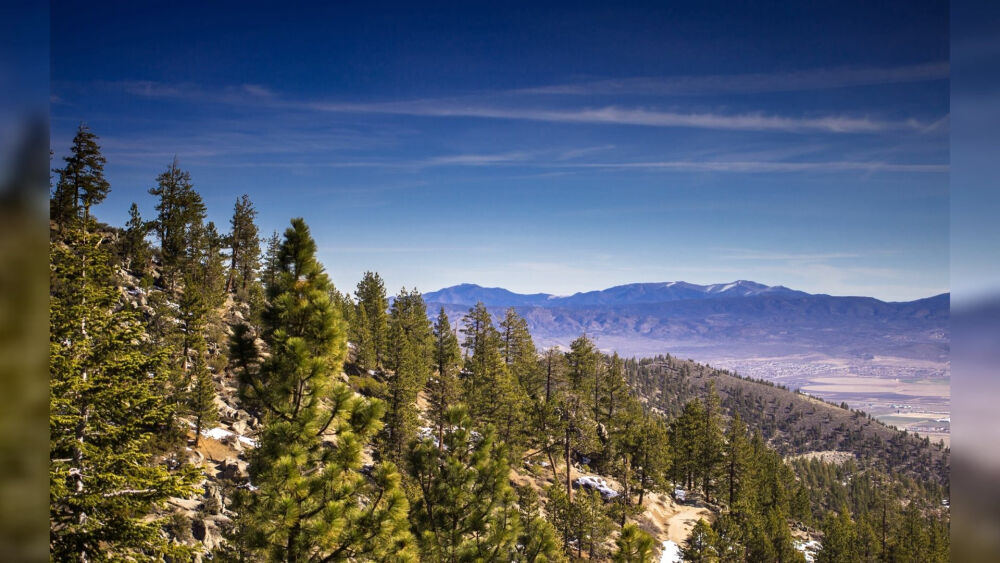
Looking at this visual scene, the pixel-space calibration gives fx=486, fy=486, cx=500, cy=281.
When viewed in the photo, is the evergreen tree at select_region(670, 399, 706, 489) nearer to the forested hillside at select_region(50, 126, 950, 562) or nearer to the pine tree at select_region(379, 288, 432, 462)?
the forested hillside at select_region(50, 126, 950, 562)

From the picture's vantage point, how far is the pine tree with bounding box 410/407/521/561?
42.8 feet

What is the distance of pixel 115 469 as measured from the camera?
9391 millimetres

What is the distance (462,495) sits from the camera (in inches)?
517

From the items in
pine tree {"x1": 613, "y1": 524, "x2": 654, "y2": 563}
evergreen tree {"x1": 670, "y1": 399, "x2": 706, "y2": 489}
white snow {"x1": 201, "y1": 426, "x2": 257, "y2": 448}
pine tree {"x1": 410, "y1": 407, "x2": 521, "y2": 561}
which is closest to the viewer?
pine tree {"x1": 613, "y1": 524, "x2": 654, "y2": 563}

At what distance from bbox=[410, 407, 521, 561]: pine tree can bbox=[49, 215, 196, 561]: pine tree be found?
18.9 feet

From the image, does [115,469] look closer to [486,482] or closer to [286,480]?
[286,480]

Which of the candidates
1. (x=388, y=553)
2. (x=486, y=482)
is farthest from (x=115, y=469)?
(x=486, y=482)

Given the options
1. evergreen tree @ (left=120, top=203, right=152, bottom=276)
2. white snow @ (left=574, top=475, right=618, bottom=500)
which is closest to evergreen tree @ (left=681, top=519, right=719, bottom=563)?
white snow @ (left=574, top=475, right=618, bottom=500)

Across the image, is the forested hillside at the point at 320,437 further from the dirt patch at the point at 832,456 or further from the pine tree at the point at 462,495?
the dirt patch at the point at 832,456

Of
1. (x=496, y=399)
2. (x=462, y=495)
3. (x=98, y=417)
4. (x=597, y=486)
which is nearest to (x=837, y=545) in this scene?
(x=597, y=486)

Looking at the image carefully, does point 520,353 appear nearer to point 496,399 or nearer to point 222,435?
point 496,399

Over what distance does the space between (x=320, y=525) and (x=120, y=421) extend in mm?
4871

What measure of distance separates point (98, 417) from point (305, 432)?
4243 millimetres

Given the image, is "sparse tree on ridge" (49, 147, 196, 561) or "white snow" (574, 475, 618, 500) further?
"white snow" (574, 475, 618, 500)
